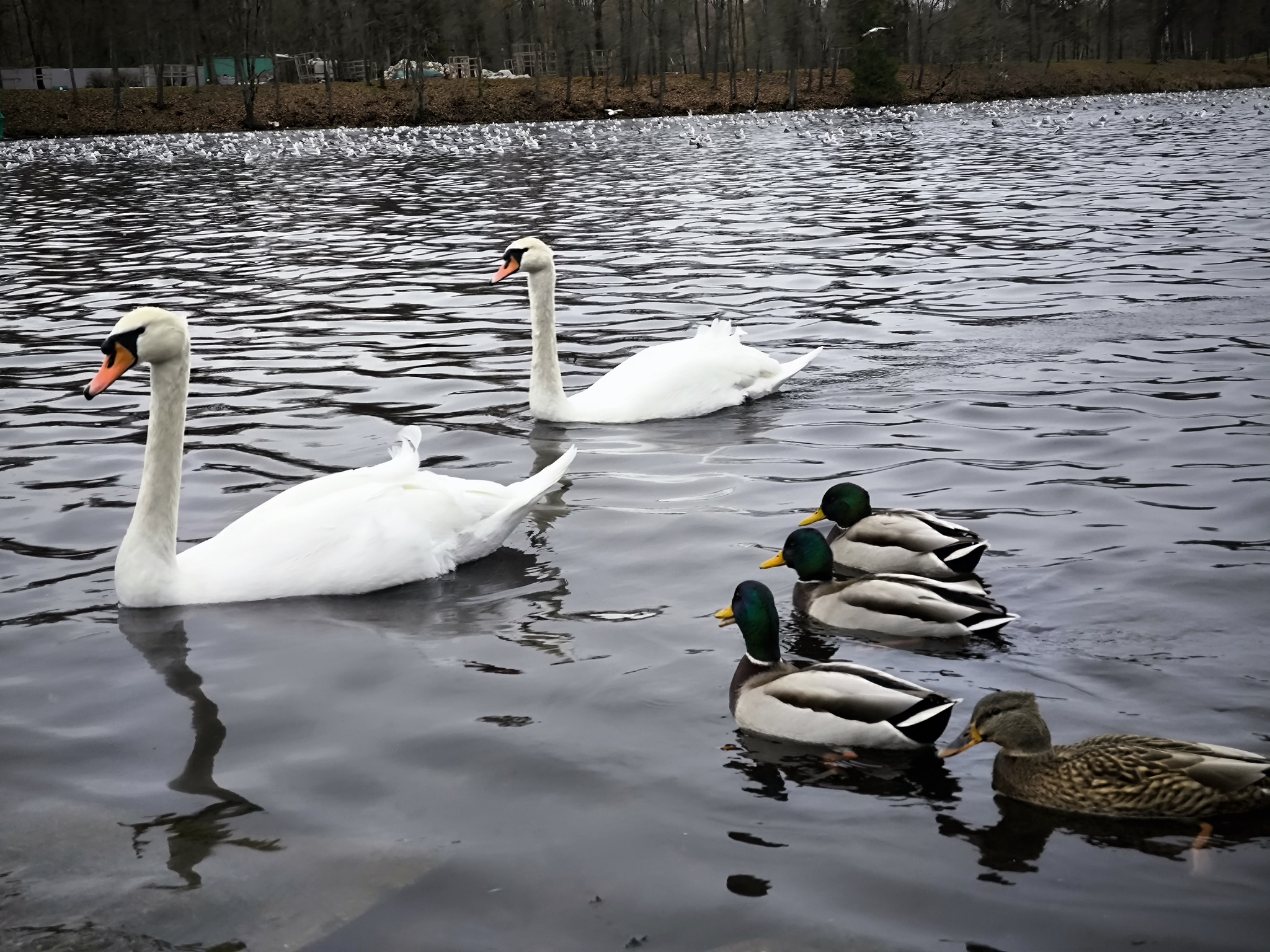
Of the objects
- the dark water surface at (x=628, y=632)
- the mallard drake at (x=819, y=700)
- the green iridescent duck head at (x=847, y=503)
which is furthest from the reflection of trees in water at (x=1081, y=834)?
the green iridescent duck head at (x=847, y=503)

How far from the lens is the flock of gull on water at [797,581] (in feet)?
13.0

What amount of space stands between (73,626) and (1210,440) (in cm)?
625

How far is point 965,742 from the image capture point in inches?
171

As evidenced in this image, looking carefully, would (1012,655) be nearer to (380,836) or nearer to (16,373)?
(380,836)

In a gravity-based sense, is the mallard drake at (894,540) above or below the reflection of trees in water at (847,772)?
above

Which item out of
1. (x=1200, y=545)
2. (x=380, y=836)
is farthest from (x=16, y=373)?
(x=1200, y=545)

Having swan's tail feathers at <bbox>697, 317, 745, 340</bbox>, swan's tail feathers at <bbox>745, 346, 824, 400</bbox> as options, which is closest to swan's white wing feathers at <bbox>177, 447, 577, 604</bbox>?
swan's tail feathers at <bbox>697, 317, 745, 340</bbox>

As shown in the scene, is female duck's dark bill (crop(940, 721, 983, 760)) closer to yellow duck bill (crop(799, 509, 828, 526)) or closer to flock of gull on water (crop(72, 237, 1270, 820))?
flock of gull on water (crop(72, 237, 1270, 820))

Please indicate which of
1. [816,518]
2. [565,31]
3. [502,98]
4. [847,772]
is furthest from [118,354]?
[565,31]

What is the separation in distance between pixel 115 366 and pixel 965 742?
381 cm

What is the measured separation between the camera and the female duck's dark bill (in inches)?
167

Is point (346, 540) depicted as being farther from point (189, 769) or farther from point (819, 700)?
point (819, 700)

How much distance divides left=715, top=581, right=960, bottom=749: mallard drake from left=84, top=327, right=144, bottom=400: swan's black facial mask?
2.86m

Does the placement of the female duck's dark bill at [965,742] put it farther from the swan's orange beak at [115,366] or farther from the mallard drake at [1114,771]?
the swan's orange beak at [115,366]
